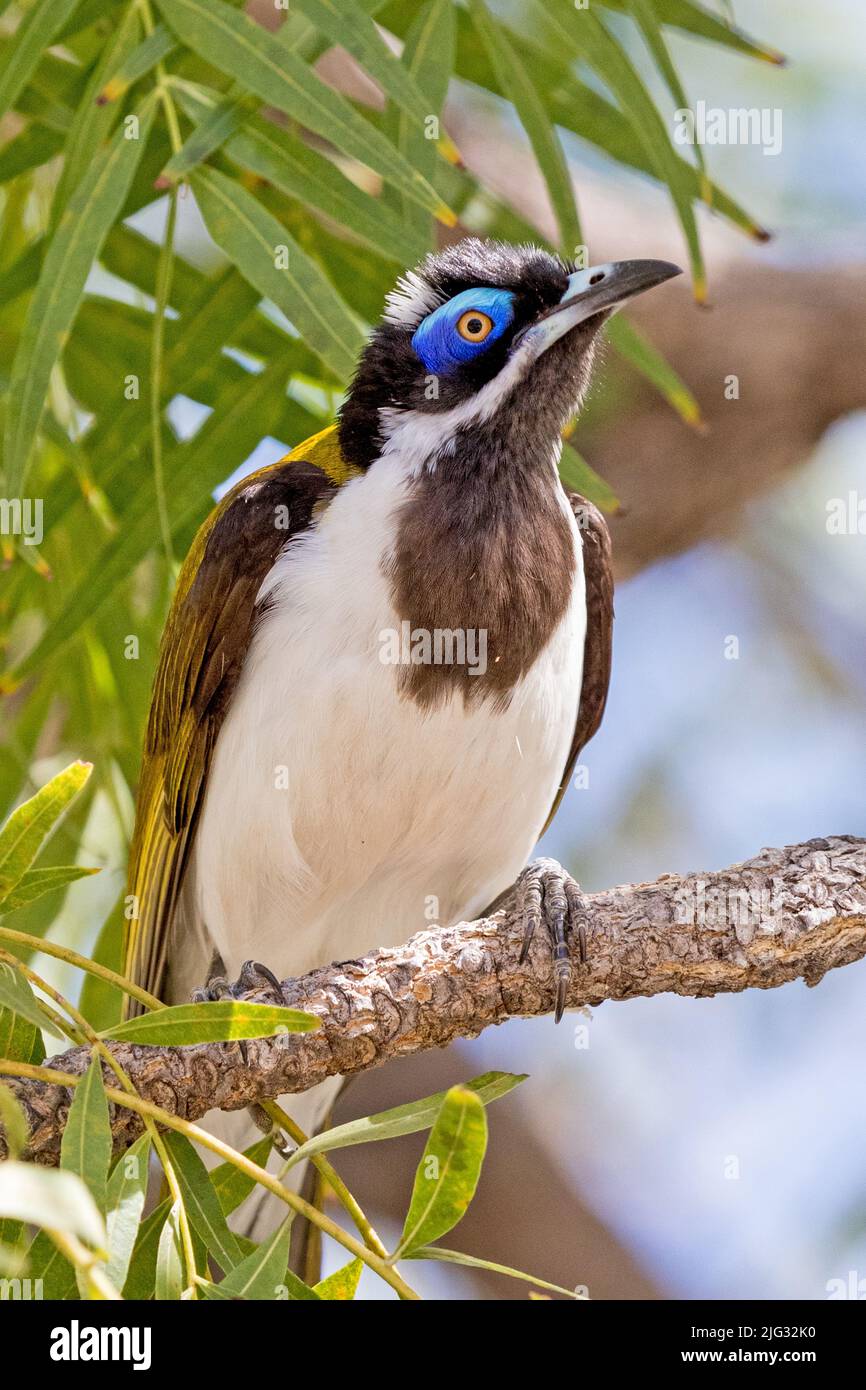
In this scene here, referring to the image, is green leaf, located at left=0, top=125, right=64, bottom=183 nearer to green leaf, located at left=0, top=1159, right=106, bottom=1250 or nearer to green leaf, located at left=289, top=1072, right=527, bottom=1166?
green leaf, located at left=289, top=1072, right=527, bottom=1166

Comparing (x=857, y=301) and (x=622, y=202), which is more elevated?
(x=622, y=202)

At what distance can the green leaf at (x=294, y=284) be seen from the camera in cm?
305

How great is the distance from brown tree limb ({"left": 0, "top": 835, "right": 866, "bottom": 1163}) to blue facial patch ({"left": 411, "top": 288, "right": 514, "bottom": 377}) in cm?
135

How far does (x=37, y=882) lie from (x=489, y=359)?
1671mm

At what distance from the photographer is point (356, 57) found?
9.47ft

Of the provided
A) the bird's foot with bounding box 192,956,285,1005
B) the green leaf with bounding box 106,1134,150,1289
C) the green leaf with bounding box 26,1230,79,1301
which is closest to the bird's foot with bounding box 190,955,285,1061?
the bird's foot with bounding box 192,956,285,1005

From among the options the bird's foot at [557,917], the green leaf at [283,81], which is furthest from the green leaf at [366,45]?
the bird's foot at [557,917]

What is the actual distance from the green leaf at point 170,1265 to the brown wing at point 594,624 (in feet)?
5.80

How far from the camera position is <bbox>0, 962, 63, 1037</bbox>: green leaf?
1985 mm

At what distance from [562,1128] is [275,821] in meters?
3.71

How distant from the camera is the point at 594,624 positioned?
3.66 m

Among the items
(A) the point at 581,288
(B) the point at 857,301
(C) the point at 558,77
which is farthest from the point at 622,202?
(A) the point at 581,288

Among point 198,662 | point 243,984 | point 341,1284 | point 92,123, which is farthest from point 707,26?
point 341,1284
